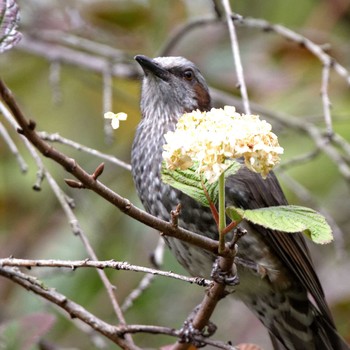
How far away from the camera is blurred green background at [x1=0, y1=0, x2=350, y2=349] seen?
5352 millimetres

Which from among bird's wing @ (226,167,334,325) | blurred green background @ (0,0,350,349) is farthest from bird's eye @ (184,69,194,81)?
bird's wing @ (226,167,334,325)

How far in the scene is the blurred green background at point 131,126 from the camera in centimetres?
535

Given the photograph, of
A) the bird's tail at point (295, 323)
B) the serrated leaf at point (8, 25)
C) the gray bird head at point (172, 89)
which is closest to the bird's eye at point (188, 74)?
the gray bird head at point (172, 89)

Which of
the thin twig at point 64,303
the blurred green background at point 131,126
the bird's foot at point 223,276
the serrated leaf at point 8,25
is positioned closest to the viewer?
the serrated leaf at point 8,25

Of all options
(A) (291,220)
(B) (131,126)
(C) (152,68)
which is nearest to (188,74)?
(C) (152,68)

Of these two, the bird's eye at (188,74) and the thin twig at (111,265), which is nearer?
the thin twig at (111,265)

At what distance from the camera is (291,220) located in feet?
7.89

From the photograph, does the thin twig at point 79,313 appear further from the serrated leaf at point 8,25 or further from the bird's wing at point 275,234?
the bird's wing at point 275,234

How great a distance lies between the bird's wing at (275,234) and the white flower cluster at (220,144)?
6.11 feet

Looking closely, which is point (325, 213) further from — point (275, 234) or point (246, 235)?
point (246, 235)

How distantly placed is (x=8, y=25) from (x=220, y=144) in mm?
Answer: 777

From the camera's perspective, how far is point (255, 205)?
4273mm

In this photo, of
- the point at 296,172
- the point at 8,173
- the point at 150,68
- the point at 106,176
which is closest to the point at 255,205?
the point at 150,68

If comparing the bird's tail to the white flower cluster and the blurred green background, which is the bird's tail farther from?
the white flower cluster
